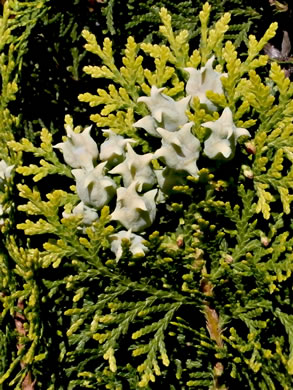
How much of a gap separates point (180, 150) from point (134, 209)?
204 millimetres

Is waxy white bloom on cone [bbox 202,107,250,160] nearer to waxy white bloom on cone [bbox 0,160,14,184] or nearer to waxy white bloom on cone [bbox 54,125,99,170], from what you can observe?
waxy white bloom on cone [bbox 54,125,99,170]

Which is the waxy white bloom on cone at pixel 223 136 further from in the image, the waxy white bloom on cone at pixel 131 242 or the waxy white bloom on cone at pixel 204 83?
the waxy white bloom on cone at pixel 131 242

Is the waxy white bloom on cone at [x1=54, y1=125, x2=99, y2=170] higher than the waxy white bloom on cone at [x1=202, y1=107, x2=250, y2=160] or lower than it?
lower

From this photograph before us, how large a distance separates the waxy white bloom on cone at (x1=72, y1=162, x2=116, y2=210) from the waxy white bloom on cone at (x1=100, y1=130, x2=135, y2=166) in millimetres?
42

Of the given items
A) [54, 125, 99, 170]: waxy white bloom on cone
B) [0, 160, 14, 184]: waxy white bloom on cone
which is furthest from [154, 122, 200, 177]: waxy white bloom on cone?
[0, 160, 14, 184]: waxy white bloom on cone

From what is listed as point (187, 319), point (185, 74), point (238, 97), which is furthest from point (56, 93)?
point (187, 319)

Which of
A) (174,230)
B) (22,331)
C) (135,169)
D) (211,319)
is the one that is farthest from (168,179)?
(22,331)

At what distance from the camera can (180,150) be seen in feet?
4.97

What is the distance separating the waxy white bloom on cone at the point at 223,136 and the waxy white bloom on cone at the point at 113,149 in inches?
9.4

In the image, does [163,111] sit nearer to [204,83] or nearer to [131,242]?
[204,83]

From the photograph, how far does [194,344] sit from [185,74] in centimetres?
84

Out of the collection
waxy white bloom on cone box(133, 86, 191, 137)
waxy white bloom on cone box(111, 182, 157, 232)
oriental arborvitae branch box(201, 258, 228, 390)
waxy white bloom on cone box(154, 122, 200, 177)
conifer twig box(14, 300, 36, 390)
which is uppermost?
waxy white bloom on cone box(133, 86, 191, 137)

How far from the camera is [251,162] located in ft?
5.43

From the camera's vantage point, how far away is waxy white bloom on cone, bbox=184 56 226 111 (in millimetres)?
1563
